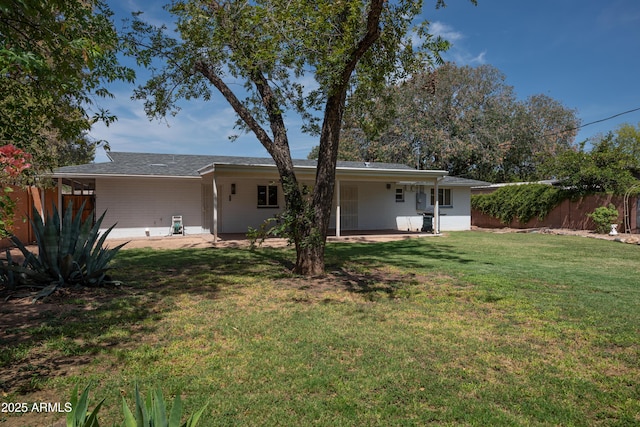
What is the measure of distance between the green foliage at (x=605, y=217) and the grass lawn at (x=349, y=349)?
10.9 meters

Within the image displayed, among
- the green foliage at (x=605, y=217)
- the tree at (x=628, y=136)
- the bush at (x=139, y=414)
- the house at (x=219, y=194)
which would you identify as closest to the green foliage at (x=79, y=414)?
the bush at (x=139, y=414)

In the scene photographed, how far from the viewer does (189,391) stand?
121 inches

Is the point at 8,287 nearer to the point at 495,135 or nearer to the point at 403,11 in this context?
the point at 403,11

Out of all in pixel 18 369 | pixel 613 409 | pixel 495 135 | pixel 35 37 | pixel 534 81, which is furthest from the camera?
pixel 495 135

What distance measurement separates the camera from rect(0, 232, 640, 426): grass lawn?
112 inches

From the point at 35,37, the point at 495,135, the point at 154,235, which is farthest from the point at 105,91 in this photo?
the point at 495,135

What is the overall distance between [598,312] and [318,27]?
244 inches

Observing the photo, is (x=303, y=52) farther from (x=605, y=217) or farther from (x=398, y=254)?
(x=605, y=217)

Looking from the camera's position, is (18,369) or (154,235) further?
(154,235)

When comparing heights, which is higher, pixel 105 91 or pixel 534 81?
pixel 534 81

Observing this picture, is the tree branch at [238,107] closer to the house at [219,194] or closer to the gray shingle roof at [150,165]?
the house at [219,194]

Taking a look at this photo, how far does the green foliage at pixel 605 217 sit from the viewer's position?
54.5 ft

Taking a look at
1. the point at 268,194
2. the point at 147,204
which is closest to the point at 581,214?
the point at 268,194

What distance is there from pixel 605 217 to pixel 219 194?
1701 centimetres
